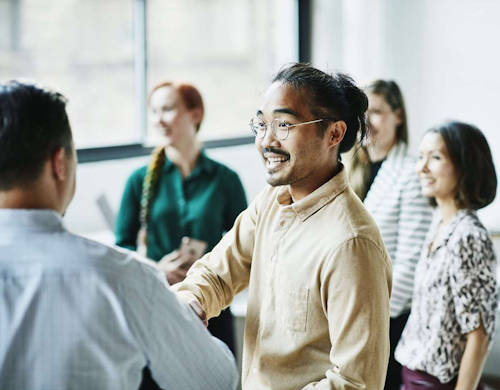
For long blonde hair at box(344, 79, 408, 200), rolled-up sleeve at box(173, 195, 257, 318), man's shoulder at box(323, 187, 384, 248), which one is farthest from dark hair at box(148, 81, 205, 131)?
man's shoulder at box(323, 187, 384, 248)

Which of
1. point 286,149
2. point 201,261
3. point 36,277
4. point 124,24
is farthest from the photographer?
point 124,24

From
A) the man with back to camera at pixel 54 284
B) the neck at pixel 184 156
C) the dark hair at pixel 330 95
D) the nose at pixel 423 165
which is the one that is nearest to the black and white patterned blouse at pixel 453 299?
the nose at pixel 423 165

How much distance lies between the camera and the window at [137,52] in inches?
132

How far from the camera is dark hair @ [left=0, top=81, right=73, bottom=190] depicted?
3.72 feet

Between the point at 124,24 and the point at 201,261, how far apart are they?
2.34 meters

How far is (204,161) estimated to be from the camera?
2.81 m

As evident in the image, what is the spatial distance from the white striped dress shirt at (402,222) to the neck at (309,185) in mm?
1076

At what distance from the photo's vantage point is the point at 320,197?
153cm

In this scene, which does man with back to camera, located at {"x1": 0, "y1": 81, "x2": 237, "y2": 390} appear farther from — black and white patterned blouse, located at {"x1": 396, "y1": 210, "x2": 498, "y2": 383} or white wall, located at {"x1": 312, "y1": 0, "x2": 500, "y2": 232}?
white wall, located at {"x1": 312, "y1": 0, "x2": 500, "y2": 232}

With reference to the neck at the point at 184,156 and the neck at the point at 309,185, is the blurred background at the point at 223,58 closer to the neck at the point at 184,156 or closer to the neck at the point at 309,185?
the neck at the point at 184,156

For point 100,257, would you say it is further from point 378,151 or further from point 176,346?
point 378,151

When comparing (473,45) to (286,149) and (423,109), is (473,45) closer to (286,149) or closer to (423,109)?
(423,109)

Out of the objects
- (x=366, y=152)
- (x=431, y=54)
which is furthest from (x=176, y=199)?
(x=431, y=54)

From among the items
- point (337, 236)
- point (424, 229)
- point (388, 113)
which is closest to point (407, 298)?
point (424, 229)
